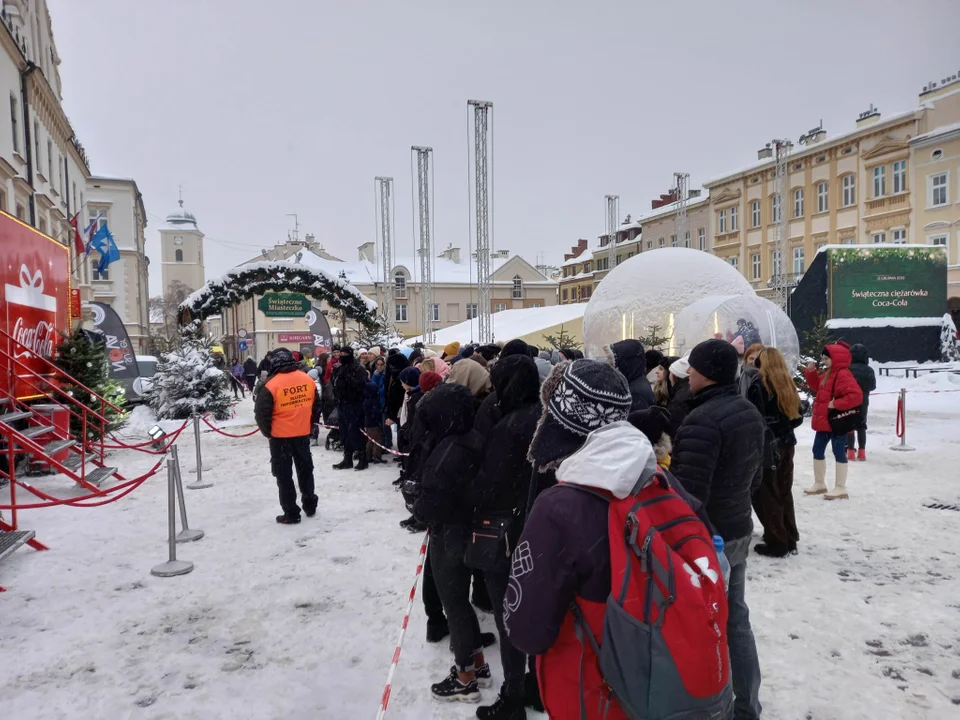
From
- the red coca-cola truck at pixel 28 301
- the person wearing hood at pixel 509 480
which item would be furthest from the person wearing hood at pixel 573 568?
the red coca-cola truck at pixel 28 301

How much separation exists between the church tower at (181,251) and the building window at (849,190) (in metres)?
67.2

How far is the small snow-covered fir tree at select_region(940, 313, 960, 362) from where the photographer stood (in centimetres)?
2378

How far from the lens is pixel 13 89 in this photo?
16750 mm

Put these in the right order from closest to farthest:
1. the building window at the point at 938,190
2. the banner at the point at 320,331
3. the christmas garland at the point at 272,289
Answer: the christmas garland at the point at 272,289
the banner at the point at 320,331
the building window at the point at 938,190

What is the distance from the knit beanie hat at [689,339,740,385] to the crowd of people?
0.01 m

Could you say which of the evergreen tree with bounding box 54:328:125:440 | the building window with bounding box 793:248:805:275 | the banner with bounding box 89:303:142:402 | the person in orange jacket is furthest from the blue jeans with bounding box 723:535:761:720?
the building window with bounding box 793:248:805:275

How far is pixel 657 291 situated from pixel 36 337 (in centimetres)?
1495

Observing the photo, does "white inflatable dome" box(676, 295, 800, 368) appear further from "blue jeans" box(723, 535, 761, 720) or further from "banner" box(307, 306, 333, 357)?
"blue jeans" box(723, 535, 761, 720)

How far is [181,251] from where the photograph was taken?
3012 inches

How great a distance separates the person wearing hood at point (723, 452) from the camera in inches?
130

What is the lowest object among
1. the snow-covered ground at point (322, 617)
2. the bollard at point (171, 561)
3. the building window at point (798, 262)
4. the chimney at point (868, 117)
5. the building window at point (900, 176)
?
the snow-covered ground at point (322, 617)

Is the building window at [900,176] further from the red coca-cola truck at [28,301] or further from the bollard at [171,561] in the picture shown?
the bollard at [171,561]

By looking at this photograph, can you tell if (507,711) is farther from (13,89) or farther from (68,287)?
(13,89)

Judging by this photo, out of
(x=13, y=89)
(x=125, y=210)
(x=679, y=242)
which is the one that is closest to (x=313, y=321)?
(x=13, y=89)
